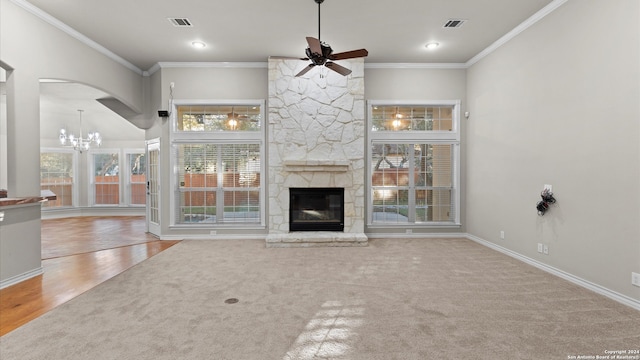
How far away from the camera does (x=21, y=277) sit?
3.48 metres

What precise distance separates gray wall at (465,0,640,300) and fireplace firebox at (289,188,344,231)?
2.58m

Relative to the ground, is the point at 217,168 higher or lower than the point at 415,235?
higher

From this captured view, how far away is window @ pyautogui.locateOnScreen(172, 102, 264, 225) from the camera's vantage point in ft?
19.0

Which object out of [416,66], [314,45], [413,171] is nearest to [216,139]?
Answer: [314,45]

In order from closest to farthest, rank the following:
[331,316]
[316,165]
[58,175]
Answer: [331,316] < [316,165] < [58,175]

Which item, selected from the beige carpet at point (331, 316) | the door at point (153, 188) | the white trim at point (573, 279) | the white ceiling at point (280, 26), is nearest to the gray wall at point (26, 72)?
the white ceiling at point (280, 26)

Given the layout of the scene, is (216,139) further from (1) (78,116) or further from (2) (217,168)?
(1) (78,116)

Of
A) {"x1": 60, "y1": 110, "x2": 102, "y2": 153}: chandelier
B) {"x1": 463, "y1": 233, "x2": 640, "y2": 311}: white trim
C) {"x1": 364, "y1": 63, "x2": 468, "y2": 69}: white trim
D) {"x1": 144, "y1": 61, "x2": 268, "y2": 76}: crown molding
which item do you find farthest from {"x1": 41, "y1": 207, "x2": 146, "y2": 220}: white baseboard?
{"x1": 463, "y1": 233, "x2": 640, "y2": 311}: white trim

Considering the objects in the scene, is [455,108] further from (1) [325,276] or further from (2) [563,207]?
(1) [325,276]

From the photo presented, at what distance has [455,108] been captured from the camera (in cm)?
580

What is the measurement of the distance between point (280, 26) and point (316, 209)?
3.08 meters

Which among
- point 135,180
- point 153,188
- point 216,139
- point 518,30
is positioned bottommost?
point 153,188

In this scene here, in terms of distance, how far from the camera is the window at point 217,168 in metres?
5.80

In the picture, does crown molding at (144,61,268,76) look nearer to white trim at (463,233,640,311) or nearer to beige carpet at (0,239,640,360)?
beige carpet at (0,239,640,360)
